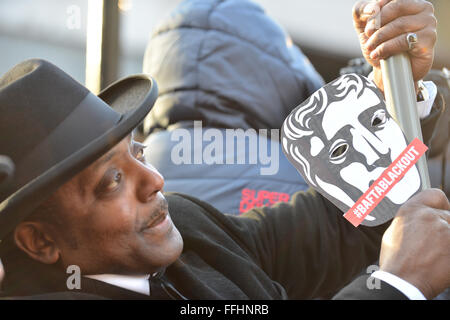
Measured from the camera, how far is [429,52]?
1021 millimetres

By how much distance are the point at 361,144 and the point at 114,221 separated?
1.53 feet

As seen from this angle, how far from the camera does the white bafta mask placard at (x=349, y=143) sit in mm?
851

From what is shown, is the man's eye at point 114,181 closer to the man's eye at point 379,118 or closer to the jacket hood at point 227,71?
the man's eye at point 379,118

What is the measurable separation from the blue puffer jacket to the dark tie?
2.14ft

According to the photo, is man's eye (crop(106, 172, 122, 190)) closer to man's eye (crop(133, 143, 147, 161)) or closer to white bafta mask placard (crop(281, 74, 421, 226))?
man's eye (crop(133, 143, 147, 161))

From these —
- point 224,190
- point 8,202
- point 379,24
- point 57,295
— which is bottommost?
point 224,190

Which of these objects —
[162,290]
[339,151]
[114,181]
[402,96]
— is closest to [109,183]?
[114,181]

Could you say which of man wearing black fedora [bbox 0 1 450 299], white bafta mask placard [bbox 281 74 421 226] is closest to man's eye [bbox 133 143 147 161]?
man wearing black fedora [bbox 0 1 450 299]

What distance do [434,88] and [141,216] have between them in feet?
2.27

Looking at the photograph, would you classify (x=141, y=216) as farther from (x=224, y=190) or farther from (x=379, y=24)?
(x=224, y=190)

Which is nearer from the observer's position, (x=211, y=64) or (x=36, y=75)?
(x=36, y=75)

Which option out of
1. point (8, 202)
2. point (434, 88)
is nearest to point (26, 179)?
point (8, 202)

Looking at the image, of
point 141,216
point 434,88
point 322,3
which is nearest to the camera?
point 141,216

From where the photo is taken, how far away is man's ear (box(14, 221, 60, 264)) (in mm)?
996
